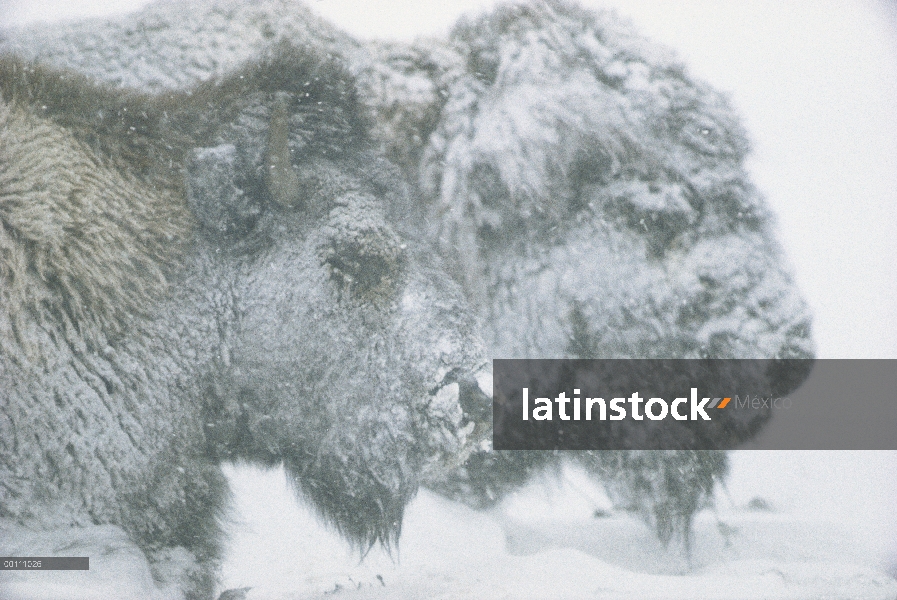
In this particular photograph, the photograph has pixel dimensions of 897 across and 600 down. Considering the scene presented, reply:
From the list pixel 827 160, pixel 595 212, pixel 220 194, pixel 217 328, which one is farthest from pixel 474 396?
pixel 827 160

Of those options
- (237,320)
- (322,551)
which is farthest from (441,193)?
(322,551)

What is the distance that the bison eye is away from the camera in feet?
6.30

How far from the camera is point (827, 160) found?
73.3 inches

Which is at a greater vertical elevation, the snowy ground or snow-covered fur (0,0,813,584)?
snow-covered fur (0,0,813,584)

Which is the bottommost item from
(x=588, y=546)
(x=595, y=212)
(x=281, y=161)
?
(x=588, y=546)

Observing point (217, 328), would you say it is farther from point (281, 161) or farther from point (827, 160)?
point (827, 160)

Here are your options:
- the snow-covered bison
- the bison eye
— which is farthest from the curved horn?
the bison eye

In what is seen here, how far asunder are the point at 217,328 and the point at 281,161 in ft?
1.64

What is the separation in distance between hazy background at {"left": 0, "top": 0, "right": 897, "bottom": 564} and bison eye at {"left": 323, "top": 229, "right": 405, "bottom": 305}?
99cm

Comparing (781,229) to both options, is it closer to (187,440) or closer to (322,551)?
(322,551)

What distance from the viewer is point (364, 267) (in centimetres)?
193

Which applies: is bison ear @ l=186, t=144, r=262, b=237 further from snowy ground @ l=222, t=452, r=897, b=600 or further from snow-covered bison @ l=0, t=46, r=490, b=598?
snowy ground @ l=222, t=452, r=897, b=600

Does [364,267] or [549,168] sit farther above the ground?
[549,168]

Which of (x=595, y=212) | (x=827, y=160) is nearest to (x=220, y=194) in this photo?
(x=595, y=212)
